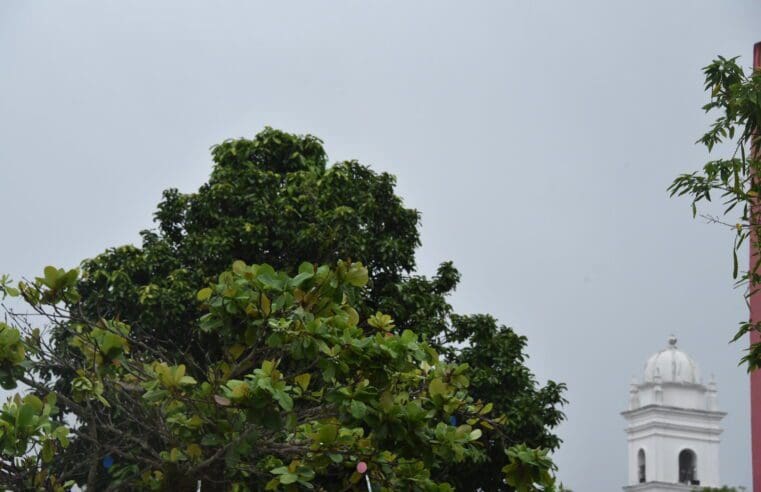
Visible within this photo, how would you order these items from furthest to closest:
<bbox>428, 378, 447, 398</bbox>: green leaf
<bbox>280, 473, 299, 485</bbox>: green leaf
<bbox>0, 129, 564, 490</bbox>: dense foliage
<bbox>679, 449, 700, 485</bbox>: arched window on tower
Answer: <bbox>679, 449, 700, 485</bbox>: arched window on tower → <bbox>428, 378, 447, 398</bbox>: green leaf → <bbox>280, 473, 299, 485</bbox>: green leaf → <bbox>0, 129, 564, 490</bbox>: dense foliage

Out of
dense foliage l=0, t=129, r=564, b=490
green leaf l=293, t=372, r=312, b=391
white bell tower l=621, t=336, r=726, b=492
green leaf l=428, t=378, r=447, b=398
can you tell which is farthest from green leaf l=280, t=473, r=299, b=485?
white bell tower l=621, t=336, r=726, b=492

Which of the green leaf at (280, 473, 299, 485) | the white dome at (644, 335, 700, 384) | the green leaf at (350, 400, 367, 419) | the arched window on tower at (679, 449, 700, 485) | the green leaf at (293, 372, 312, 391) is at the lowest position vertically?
the green leaf at (280, 473, 299, 485)

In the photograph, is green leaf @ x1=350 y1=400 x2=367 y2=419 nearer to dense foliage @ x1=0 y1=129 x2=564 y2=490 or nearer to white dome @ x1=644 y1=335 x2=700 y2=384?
dense foliage @ x1=0 y1=129 x2=564 y2=490

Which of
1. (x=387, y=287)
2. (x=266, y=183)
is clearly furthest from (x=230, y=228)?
(x=387, y=287)

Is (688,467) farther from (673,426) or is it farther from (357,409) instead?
(357,409)

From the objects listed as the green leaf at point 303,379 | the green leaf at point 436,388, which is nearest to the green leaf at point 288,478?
the green leaf at point 303,379

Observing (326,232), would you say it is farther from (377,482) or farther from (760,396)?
(377,482)

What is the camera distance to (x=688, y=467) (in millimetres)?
58688

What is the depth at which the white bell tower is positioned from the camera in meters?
57.2

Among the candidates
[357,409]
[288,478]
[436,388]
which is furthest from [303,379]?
[436,388]

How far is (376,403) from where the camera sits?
7848mm

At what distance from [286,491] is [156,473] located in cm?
183

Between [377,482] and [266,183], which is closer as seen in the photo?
[377,482]

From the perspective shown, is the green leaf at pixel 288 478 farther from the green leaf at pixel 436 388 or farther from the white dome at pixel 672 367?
the white dome at pixel 672 367
